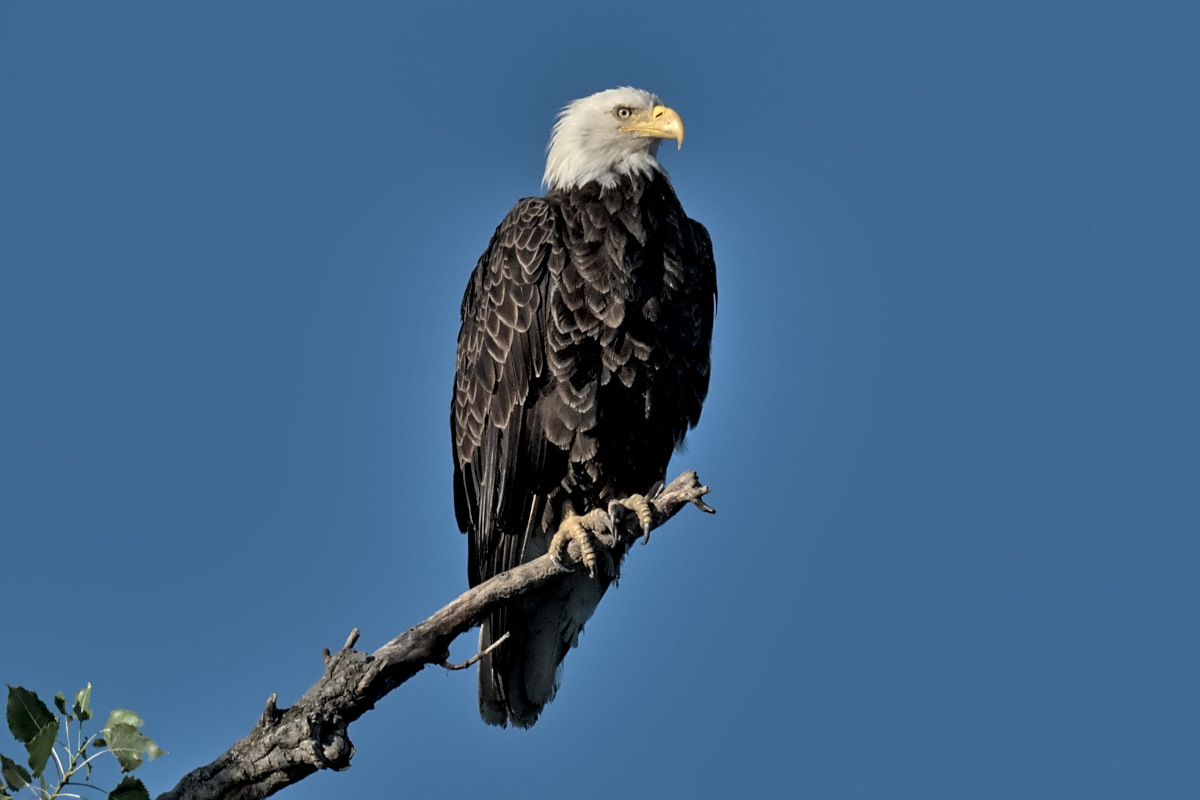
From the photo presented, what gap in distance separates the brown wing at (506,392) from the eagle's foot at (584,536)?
0.32 meters

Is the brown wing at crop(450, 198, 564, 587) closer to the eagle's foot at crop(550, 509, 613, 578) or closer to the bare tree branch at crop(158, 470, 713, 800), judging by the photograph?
the eagle's foot at crop(550, 509, 613, 578)

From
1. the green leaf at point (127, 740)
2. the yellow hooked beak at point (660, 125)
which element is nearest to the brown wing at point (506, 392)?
the yellow hooked beak at point (660, 125)

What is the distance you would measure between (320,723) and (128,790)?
0.94m

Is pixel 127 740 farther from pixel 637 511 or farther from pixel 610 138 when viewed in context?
pixel 610 138

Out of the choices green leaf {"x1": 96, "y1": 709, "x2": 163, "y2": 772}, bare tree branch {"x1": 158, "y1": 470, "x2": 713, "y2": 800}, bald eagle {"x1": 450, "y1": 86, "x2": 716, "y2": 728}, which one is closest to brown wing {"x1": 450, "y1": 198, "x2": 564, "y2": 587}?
bald eagle {"x1": 450, "y1": 86, "x2": 716, "y2": 728}

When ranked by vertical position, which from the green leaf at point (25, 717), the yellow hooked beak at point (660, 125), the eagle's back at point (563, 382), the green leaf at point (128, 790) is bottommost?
the green leaf at point (128, 790)

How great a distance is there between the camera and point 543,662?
7.33m

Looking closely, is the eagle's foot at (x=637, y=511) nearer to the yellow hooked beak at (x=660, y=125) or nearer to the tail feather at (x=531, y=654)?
the tail feather at (x=531, y=654)

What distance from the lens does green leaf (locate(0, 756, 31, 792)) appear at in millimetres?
4406

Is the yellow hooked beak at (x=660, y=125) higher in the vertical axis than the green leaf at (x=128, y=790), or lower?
higher

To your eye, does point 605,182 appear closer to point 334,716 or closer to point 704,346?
point 704,346

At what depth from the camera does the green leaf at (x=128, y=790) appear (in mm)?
4586

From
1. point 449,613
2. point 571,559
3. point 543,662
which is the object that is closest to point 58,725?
point 449,613

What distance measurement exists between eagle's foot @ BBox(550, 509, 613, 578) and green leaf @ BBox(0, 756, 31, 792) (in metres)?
2.70
